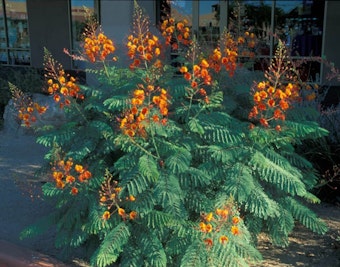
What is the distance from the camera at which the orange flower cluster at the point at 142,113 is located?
123 inches

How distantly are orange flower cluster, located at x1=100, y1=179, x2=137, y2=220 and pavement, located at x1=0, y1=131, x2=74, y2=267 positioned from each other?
682 mm

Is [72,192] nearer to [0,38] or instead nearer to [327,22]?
[327,22]

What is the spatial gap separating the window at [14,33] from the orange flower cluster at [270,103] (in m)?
13.1

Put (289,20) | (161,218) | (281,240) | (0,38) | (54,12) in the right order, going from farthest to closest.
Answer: (0,38)
(54,12)
(289,20)
(281,240)
(161,218)

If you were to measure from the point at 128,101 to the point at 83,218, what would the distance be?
0.91 metres

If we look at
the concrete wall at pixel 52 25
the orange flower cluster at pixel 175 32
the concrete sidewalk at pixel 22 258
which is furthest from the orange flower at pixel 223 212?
the concrete wall at pixel 52 25

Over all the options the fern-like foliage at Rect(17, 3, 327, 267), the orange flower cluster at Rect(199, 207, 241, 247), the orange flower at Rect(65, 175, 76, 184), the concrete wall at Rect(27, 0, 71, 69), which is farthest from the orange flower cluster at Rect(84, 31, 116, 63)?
the concrete wall at Rect(27, 0, 71, 69)

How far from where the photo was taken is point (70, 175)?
3311 mm

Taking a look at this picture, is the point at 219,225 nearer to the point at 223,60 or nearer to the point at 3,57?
the point at 223,60

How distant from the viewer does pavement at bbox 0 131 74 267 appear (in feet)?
12.1

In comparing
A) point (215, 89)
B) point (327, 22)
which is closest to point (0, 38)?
point (327, 22)

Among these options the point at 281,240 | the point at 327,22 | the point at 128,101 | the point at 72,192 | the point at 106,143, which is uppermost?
the point at 327,22

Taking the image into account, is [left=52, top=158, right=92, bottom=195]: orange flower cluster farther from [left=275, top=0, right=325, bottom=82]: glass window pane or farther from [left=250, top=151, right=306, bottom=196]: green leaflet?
[left=275, top=0, right=325, bottom=82]: glass window pane

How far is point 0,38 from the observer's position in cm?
1619
